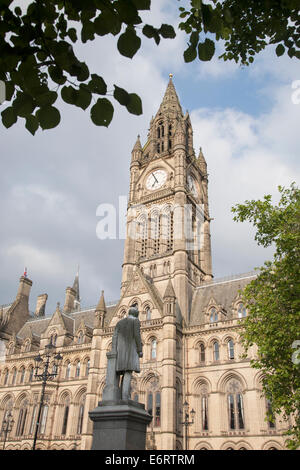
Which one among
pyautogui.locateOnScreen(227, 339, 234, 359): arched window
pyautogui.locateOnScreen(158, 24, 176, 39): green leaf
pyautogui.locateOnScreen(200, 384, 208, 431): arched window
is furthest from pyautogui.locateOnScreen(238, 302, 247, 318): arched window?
pyautogui.locateOnScreen(158, 24, 176, 39): green leaf

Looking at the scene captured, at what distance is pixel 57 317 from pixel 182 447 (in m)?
22.5

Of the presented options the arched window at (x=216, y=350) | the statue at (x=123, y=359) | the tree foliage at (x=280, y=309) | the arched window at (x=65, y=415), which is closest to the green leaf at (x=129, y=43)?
the statue at (x=123, y=359)

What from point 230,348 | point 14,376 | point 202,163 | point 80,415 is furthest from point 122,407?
point 202,163

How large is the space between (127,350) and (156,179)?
39773mm

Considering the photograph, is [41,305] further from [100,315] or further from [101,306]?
[100,315]

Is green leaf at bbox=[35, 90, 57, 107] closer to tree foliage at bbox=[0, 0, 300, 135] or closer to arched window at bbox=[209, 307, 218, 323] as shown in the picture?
tree foliage at bbox=[0, 0, 300, 135]

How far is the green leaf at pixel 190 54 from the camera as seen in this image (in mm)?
4734

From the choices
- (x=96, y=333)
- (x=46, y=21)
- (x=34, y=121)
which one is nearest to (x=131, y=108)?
(x=34, y=121)

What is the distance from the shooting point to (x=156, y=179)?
162ft

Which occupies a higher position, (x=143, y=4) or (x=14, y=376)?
(x=14, y=376)

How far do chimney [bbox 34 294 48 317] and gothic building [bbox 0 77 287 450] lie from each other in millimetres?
693

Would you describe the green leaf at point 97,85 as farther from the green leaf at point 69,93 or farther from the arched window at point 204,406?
the arched window at point 204,406

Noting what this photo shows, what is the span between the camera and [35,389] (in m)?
41.6
